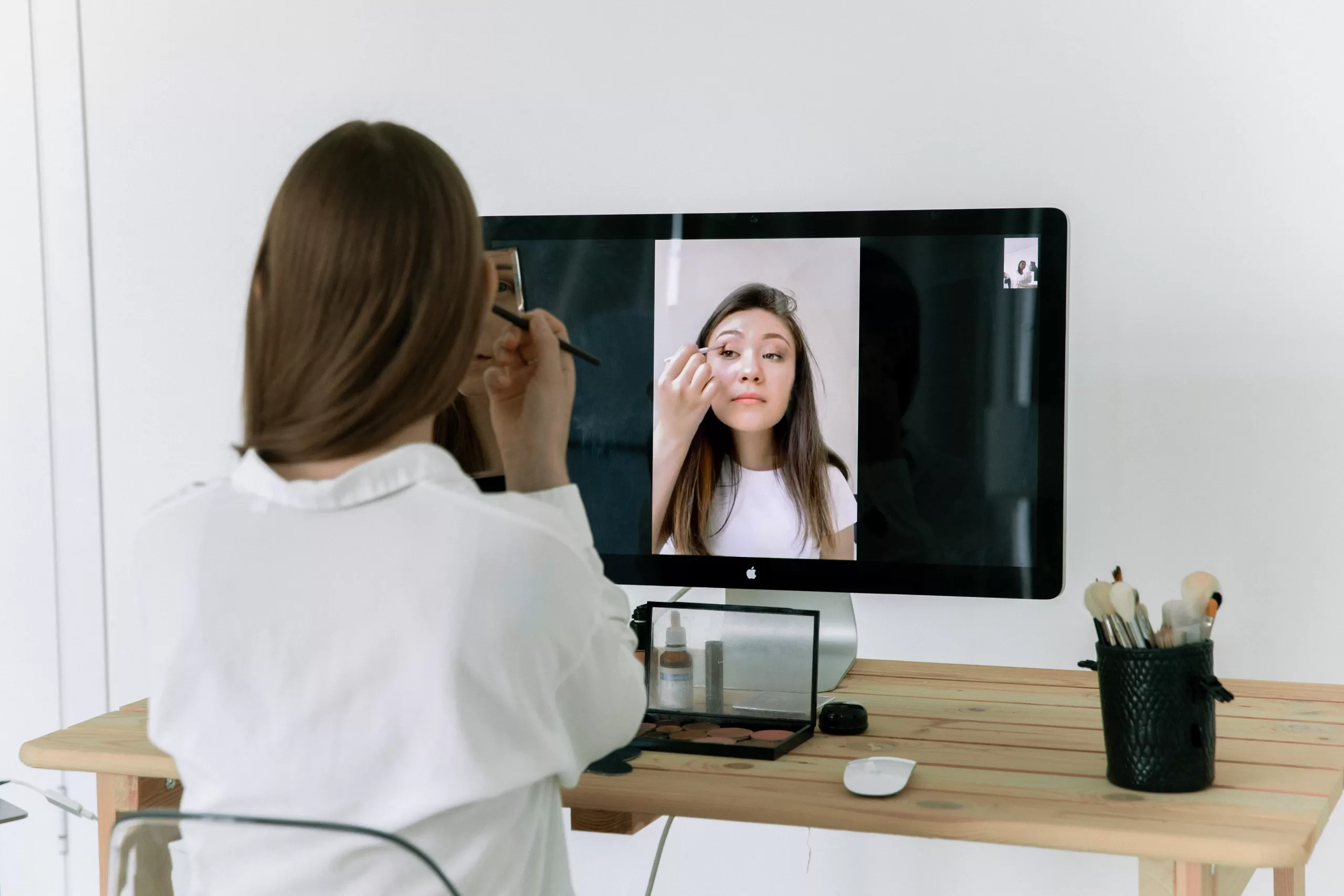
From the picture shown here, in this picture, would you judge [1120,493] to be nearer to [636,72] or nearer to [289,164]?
[636,72]

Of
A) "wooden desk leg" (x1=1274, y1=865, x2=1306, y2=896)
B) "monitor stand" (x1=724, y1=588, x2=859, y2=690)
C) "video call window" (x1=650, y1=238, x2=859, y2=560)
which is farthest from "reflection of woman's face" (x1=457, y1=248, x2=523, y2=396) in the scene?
"wooden desk leg" (x1=1274, y1=865, x2=1306, y2=896)

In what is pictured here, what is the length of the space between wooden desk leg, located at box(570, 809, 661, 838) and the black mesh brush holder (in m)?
0.62

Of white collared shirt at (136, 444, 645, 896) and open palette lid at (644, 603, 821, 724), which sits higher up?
white collared shirt at (136, 444, 645, 896)

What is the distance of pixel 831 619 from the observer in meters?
1.61

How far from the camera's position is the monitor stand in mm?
1591

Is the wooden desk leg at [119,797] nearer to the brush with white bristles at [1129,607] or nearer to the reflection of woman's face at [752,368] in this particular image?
the reflection of woman's face at [752,368]

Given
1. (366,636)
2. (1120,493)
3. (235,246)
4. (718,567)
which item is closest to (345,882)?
(366,636)

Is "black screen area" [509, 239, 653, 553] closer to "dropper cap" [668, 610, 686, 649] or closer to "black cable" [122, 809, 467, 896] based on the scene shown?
"dropper cap" [668, 610, 686, 649]

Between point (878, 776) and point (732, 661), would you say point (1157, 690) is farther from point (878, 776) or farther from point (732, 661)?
point (732, 661)

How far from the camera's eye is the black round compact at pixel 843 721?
1353 mm

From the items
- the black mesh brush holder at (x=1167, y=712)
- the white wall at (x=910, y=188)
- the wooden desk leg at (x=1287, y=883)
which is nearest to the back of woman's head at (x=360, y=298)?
the black mesh brush holder at (x=1167, y=712)

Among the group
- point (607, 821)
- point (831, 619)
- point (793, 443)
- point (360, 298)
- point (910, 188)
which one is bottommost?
point (607, 821)

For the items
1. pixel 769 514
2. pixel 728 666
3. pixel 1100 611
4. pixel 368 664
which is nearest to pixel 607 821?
pixel 728 666

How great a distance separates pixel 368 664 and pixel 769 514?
0.72 metres
